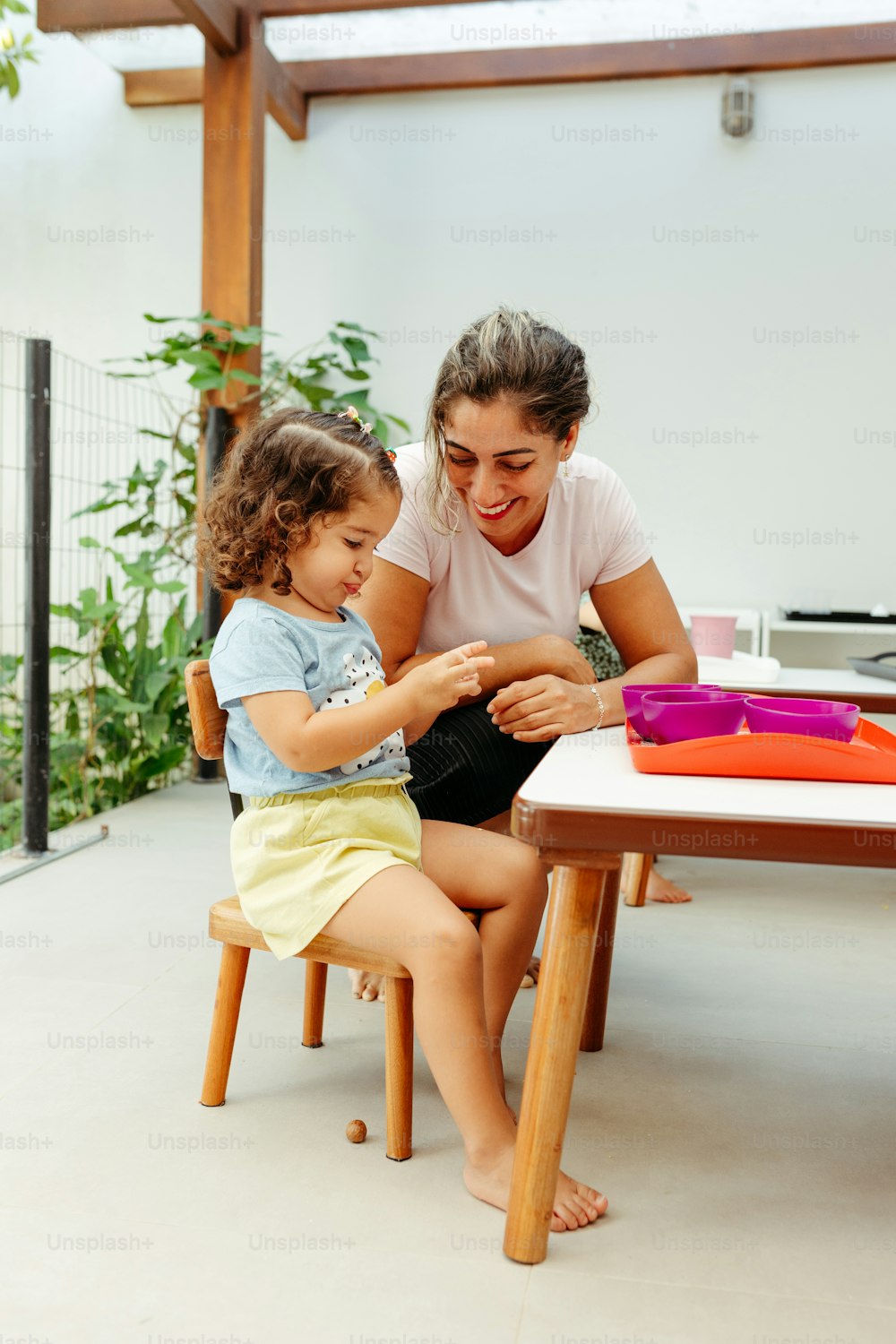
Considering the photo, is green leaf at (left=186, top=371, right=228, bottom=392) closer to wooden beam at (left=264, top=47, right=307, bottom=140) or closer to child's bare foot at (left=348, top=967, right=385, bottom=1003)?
wooden beam at (left=264, top=47, right=307, bottom=140)

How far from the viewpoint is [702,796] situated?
1.06m

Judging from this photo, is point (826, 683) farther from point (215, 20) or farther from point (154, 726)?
point (215, 20)

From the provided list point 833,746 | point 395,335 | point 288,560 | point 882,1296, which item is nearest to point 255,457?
point 288,560

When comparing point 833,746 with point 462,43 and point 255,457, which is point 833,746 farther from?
point 462,43

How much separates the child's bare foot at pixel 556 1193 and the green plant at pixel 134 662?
2243mm

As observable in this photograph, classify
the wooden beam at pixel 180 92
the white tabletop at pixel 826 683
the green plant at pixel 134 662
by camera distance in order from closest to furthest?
the white tabletop at pixel 826 683, the green plant at pixel 134 662, the wooden beam at pixel 180 92

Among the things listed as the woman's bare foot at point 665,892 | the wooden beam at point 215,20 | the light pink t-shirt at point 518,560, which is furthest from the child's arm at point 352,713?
the wooden beam at point 215,20

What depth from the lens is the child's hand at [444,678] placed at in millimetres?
1284

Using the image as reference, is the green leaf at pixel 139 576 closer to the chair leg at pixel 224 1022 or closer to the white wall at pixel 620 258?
the white wall at pixel 620 258

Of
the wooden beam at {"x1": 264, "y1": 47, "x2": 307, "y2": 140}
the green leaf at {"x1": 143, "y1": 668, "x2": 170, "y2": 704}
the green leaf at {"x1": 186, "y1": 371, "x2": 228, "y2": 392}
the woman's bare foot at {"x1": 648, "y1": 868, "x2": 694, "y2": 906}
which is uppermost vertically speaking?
the wooden beam at {"x1": 264, "y1": 47, "x2": 307, "y2": 140}

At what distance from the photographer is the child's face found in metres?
1.43

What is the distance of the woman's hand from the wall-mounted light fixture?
3329mm

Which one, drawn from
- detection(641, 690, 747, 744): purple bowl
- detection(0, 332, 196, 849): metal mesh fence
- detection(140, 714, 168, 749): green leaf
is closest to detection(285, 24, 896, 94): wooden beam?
detection(0, 332, 196, 849): metal mesh fence

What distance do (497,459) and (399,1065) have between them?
2.67ft
